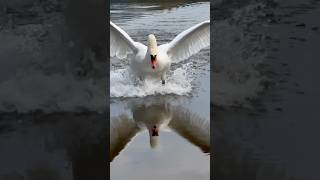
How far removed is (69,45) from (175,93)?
12.9 feet

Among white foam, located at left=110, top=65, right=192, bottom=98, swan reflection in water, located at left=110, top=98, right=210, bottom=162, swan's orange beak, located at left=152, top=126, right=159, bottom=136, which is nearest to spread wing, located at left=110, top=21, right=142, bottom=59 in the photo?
white foam, located at left=110, top=65, right=192, bottom=98

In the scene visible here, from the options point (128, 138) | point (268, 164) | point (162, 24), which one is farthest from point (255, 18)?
point (162, 24)

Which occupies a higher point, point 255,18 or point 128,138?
point 255,18

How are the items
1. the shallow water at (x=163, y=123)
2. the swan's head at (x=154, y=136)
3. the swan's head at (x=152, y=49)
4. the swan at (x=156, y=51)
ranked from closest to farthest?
the shallow water at (x=163, y=123)
the swan's head at (x=154, y=136)
the swan at (x=156, y=51)
the swan's head at (x=152, y=49)

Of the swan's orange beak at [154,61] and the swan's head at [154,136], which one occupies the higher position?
the swan's orange beak at [154,61]

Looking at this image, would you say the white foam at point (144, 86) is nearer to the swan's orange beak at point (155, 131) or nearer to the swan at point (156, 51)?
the swan at point (156, 51)

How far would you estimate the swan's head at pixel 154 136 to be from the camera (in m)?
3.80

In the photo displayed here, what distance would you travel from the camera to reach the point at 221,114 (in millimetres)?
1981

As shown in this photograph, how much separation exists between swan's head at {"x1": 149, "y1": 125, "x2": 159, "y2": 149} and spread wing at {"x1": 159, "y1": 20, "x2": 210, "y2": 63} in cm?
124

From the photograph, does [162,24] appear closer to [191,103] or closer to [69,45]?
[191,103]

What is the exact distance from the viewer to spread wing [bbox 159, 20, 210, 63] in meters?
5.09

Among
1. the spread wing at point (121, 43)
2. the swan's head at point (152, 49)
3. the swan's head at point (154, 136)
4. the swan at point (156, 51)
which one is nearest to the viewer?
the swan's head at point (154, 136)

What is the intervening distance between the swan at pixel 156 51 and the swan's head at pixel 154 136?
4.20ft

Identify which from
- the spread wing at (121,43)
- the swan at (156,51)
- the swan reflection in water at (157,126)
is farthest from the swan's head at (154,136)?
the swan at (156,51)
